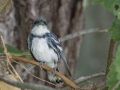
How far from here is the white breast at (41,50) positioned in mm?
2549

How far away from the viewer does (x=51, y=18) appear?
3.62m

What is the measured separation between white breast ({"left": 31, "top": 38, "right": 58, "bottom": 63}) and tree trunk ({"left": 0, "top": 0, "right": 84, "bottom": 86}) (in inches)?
35.4

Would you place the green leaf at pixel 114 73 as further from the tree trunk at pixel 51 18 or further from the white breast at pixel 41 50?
the tree trunk at pixel 51 18

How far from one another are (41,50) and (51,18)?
1.10 metres

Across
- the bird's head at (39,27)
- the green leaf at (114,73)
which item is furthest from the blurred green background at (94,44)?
the green leaf at (114,73)

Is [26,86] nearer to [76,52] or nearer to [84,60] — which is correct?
[76,52]

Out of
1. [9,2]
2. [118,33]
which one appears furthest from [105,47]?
[118,33]

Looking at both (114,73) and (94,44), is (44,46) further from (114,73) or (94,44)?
(94,44)

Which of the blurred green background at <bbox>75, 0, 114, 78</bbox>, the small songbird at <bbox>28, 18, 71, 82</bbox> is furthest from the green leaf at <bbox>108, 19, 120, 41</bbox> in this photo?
the blurred green background at <bbox>75, 0, 114, 78</bbox>

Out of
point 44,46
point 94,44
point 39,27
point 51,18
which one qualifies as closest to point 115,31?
point 44,46

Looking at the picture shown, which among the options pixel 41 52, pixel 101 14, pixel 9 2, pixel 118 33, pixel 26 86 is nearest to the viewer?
pixel 26 86

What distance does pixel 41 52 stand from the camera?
2.57 m

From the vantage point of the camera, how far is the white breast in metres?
2.55

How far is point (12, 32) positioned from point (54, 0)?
1.66 feet
